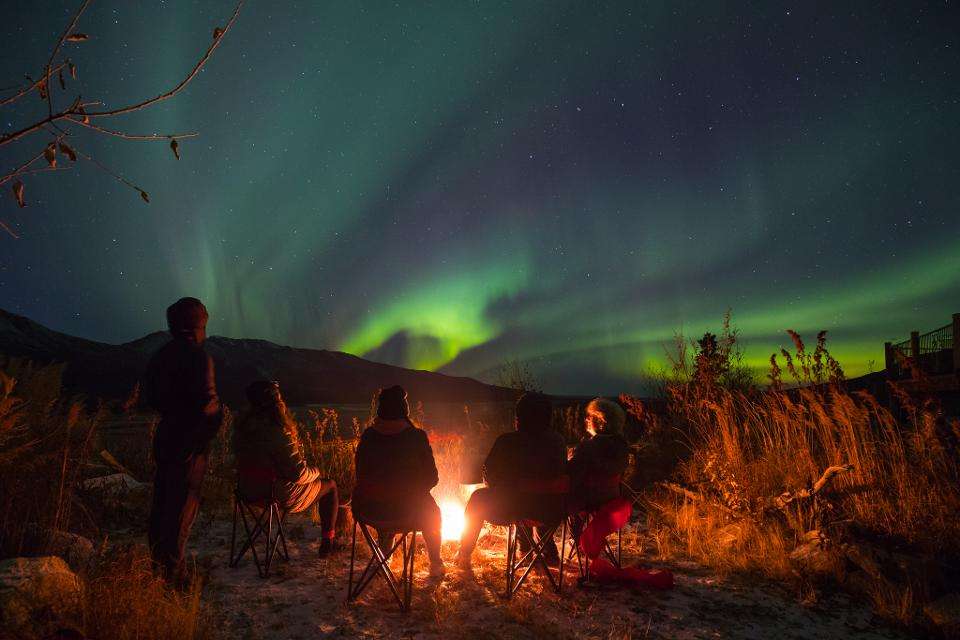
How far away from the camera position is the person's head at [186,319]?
3.63 meters

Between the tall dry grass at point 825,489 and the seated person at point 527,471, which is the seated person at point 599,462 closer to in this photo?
the seated person at point 527,471

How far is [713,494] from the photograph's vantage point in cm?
570

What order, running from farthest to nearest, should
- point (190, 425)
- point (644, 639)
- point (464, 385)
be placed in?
point (464, 385), point (190, 425), point (644, 639)

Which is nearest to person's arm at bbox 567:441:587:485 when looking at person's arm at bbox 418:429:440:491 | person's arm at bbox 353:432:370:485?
person's arm at bbox 418:429:440:491

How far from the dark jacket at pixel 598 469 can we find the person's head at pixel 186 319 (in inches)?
114

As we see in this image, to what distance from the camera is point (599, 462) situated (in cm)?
425

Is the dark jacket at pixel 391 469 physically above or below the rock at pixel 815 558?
above

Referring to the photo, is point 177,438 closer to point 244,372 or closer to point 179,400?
point 179,400

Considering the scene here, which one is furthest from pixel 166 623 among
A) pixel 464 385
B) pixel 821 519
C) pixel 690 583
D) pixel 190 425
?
pixel 464 385

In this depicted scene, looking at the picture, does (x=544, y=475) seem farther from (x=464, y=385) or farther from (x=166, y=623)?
(x=464, y=385)

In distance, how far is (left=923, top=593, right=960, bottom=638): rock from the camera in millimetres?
3264

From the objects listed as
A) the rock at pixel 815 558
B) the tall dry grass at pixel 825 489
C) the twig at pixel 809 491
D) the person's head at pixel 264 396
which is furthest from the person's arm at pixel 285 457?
the twig at pixel 809 491

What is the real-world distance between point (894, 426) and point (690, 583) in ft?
8.06

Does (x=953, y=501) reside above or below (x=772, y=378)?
below
